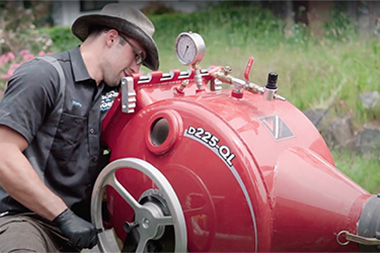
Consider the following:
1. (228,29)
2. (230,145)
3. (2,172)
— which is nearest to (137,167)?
(230,145)

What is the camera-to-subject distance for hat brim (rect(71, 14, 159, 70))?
2.43 meters

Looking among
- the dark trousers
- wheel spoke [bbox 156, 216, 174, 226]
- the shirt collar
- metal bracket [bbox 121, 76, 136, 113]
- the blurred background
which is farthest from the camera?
the blurred background

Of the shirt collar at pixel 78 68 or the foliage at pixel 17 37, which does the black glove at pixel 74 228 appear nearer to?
the shirt collar at pixel 78 68

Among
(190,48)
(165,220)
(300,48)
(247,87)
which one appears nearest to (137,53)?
(190,48)

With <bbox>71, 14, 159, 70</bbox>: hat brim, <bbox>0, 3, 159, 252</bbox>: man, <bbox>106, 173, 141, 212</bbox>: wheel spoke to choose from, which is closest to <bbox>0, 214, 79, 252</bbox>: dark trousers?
<bbox>0, 3, 159, 252</bbox>: man

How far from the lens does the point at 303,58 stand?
5.32 metres

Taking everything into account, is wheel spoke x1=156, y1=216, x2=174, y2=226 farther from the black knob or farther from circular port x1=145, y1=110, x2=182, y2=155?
the black knob

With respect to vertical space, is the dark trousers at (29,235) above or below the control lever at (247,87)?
below

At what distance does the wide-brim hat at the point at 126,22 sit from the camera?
7.98ft

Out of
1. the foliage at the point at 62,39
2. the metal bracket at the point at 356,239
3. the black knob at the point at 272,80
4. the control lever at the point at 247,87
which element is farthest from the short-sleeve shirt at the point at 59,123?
the foliage at the point at 62,39

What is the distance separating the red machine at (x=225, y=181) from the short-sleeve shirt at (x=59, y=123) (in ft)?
0.47

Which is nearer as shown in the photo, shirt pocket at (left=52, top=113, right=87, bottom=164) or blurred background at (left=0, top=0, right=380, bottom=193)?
shirt pocket at (left=52, top=113, right=87, bottom=164)

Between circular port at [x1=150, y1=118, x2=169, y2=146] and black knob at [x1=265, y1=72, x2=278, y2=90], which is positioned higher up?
black knob at [x1=265, y1=72, x2=278, y2=90]

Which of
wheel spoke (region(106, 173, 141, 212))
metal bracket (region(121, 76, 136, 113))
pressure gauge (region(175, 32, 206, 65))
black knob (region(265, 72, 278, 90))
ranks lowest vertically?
wheel spoke (region(106, 173, 141, 212))
